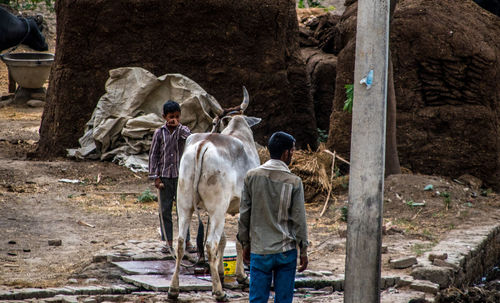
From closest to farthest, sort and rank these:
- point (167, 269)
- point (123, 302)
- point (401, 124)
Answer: point (123, 302) → point (167, 269) → point (401, 124)

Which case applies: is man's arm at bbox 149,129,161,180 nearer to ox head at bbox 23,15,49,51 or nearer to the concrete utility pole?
the concrete utility pole

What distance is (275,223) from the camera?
512cm

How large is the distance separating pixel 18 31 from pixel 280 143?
979 cm

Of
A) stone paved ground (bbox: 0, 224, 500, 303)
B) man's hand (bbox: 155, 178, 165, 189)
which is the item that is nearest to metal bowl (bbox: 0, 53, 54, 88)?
stone paved ground (bbox: 0, 224, 500, 303)

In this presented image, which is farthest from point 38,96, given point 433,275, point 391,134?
point 433,275

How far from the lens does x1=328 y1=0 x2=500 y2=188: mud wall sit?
Answer: 40.4ft

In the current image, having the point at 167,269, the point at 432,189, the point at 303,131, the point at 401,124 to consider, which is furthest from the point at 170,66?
the point at 167,269

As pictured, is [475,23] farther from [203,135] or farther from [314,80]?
[203,135]

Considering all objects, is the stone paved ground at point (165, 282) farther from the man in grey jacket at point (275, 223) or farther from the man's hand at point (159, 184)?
the man in grey jacket at point (275, 223)

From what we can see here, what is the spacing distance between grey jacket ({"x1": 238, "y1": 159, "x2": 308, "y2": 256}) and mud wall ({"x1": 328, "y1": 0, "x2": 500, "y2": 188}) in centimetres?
764

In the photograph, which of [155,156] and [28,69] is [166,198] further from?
[28,69]

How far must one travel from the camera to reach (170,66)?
13.9 meters

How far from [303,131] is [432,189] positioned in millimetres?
4210

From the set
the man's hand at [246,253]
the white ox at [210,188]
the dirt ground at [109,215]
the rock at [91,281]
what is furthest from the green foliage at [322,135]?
the man's hand at [246,253]
